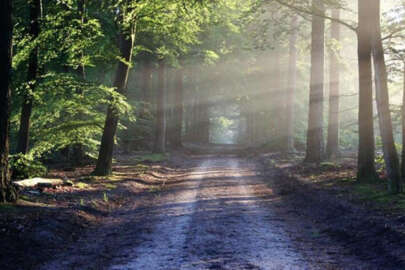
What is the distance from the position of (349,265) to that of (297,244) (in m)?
1.36

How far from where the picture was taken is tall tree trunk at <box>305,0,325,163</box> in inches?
862

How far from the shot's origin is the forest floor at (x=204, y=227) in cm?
680

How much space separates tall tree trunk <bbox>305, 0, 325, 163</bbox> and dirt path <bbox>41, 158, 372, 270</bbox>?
9477mm

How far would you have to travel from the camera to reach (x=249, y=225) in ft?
30.8

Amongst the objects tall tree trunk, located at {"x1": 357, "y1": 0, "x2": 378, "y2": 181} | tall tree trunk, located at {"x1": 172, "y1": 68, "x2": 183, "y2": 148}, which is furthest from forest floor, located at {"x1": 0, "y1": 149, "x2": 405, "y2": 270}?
tall tree trunk, located at {"x1": 172, "y1": 68, "x2": 183, "y2": 148}

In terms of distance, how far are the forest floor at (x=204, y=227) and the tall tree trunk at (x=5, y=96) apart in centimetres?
50

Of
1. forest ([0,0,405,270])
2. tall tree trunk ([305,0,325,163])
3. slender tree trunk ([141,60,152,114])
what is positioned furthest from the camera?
slender tree trunk ([141,60,152,114])

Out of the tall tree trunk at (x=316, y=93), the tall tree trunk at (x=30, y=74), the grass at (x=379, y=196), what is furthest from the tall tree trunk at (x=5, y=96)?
the tall tree trunk at (x=316, y=93)

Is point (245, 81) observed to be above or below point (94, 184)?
above

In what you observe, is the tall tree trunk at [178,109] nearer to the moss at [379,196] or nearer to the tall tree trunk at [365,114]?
the tall tree trunk at [365,114]

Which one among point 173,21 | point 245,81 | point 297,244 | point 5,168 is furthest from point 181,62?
point 297,244

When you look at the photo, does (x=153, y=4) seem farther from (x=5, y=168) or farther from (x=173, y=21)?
(x=5, y=168)

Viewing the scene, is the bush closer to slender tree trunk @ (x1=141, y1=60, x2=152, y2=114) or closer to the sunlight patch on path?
the sunlight patch on path

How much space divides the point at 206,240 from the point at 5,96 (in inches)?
222
